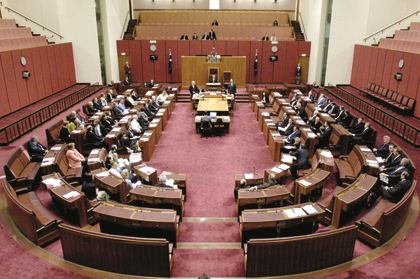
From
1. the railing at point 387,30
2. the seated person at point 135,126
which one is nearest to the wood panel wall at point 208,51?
the railing at point 387,30

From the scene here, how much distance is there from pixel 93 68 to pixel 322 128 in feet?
50.8

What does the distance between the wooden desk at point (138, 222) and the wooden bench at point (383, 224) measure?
372 centimetres

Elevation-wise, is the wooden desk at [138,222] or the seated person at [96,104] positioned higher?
the seated person at [96,104]

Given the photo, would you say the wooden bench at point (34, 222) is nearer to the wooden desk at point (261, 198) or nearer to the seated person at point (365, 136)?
the wooden desk at point (261, 198)

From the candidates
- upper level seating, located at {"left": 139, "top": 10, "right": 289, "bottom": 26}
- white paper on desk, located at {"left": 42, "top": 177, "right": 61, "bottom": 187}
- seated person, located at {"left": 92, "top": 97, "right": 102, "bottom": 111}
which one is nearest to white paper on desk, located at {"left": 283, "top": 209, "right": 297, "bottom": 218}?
white paper on desk, located at {"left": 42, "top": 177, "right": 61, "bottom": 187}

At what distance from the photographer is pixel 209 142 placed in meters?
13.6

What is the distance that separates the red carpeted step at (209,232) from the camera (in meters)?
7.35

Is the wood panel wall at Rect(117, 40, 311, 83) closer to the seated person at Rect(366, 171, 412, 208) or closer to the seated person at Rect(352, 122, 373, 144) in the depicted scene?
the seated person at Rect(352, 122, 373, 144)

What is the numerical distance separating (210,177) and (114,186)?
324 centimetres

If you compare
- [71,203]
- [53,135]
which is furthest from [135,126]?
[71,203]

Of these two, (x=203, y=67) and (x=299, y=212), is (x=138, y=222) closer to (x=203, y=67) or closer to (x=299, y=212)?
(x=299, y=212)

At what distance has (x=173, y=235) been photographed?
6805 mm

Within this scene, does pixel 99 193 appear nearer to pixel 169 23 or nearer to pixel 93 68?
pixel 93 68

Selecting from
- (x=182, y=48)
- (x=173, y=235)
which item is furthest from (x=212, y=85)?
(x=173, y=235)
